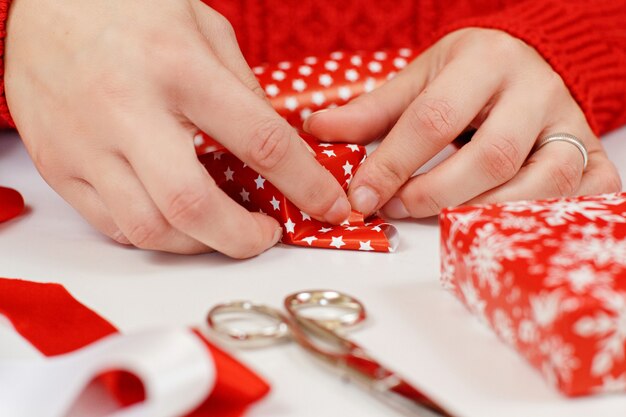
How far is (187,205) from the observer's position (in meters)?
0.57

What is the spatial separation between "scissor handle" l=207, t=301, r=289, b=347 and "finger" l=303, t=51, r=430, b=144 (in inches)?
9.8

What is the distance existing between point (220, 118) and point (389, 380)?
26cm

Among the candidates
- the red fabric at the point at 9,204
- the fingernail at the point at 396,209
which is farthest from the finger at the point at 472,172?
the red fabric at the point at 9,204

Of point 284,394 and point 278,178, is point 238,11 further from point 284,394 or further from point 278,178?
point 284,394

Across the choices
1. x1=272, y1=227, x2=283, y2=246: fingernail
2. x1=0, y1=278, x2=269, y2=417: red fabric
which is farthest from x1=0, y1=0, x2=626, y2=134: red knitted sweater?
x1=0, y1=278, x2=269, y2=417: red fabric

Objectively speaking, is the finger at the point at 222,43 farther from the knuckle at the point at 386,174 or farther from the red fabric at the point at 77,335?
the red fabric at the point at 77,335

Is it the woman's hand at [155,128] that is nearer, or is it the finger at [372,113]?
the woman's hand at [155,128]

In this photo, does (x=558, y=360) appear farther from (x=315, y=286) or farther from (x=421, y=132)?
(x=421, y=132)

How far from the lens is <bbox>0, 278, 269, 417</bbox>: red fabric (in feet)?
1.32

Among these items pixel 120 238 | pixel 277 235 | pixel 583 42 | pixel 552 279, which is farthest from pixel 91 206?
pixel 583 42

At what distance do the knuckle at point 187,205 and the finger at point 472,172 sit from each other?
186 millimetres

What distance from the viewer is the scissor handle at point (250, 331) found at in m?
0.46

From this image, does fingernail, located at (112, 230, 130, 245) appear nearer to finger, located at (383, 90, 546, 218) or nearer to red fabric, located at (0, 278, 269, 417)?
red fabric, located at (0, 278, 269, 417)

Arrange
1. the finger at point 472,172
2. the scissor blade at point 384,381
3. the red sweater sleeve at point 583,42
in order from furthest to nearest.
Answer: the red sweater sleeve at point 583,42 → the finger at point 472,172 → the scissor blade at point 384,381
